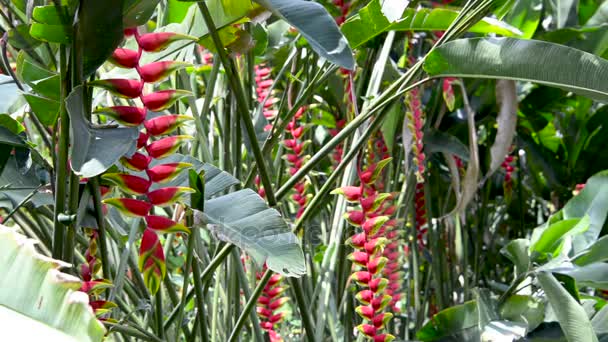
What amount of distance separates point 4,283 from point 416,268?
3.34 feet

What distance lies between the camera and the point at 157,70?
537 millimetres

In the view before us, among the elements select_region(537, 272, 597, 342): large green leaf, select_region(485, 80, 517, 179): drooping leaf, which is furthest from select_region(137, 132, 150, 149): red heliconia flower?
select_region(485, 80, 517, 179): drooping leaf

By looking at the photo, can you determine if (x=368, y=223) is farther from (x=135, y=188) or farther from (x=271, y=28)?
(x=271, y=28)

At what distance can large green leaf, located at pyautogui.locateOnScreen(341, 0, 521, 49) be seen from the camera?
0.77m

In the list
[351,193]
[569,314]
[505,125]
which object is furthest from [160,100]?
[505,125]

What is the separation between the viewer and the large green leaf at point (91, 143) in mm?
468

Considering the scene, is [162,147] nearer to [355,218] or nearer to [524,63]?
[355,218]

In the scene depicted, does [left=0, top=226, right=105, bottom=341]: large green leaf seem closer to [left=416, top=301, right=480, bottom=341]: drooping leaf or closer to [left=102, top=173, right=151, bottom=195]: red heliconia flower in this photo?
[left=102, top=173, right=151, bottom=195]: red heliconia flower

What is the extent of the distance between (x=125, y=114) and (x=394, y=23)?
14.3 inches

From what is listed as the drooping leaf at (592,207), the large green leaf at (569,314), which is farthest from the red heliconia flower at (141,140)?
the drooping leaf at (592,207)

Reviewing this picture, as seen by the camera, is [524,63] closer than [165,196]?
No

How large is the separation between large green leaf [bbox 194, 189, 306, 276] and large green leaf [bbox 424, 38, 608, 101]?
251mm

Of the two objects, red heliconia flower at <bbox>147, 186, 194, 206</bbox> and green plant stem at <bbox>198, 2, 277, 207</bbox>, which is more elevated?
green plant stem at <bbox>198, 2, 277, 207</bbox>

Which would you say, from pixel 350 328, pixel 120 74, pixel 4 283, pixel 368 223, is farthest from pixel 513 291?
pixel 4 283
